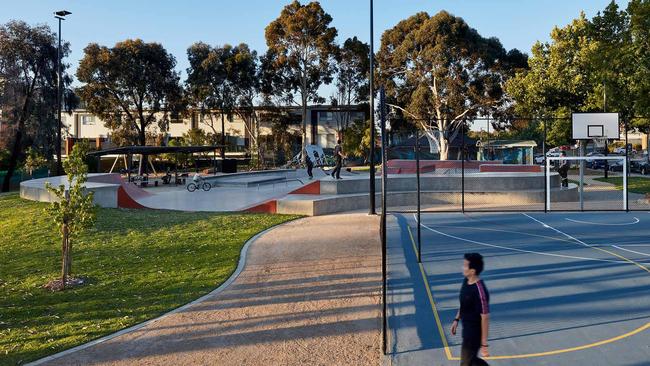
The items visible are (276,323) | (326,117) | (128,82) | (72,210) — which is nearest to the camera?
(276,323)

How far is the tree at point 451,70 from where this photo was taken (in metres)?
44.5

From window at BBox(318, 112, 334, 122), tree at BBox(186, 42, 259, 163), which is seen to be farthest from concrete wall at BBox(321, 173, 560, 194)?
window at BBox(318, 112, 334, 122)

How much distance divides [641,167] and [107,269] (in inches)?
1851

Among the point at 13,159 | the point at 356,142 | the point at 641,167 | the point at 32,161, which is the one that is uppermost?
the point at 356,142

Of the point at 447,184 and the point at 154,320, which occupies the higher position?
the point at 447,184

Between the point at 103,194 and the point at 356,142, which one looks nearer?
the point at 103,194

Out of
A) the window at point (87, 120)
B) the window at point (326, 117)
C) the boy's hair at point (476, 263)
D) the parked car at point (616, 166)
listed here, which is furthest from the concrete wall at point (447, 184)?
the window at point (87, 120)

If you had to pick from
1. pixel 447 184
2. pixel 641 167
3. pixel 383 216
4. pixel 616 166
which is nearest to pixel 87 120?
pixel 447 184

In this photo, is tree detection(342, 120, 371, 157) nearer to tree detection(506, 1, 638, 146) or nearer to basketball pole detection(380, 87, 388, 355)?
tree detection(506, 1, 638, 146)

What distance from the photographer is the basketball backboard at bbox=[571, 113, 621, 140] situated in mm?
21672

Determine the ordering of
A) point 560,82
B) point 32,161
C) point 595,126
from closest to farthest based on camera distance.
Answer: point 595,126, point 32,161, point 560,82

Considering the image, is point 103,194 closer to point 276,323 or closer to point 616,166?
point 276,323

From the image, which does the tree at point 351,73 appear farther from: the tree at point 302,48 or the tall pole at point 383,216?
the tall pole at point 383,216

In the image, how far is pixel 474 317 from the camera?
17.0 feet
